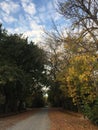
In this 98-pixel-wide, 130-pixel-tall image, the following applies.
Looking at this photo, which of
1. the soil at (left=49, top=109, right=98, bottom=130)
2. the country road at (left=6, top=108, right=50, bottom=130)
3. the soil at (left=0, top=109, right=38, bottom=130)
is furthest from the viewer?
the soil at (left=0, top=109, right=38, bottom=130)

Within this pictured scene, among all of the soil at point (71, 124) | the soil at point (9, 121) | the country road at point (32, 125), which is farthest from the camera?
the soil at point (9, 121)

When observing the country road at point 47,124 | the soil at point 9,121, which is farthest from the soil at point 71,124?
the soil at point 9,121

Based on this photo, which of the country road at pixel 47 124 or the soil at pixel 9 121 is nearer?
the country road at pixel 47 124

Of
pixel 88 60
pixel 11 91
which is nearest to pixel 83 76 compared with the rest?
pixel 88 60

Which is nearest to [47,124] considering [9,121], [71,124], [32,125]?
[32,125]

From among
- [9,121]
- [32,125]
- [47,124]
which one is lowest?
[32,125]

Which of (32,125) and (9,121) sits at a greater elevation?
(9,121)

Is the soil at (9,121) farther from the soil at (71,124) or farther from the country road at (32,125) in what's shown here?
the soil at (71,124)

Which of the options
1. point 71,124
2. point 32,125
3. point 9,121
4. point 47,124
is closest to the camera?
point 32,125

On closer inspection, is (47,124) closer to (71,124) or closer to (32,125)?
(32,125)

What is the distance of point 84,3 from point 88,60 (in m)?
5.33

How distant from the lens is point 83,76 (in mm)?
24922

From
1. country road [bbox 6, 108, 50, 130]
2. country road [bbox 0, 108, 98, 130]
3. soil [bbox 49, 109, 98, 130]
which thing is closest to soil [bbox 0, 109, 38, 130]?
country road [bbox 0, 108, 98, 130]

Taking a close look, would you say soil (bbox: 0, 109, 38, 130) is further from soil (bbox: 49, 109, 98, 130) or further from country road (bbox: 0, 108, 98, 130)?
soil (bbox: 49, 109, 98, 130)
